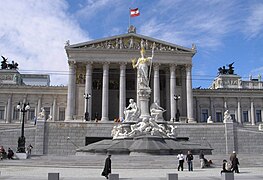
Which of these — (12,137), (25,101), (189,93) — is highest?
(189,93)

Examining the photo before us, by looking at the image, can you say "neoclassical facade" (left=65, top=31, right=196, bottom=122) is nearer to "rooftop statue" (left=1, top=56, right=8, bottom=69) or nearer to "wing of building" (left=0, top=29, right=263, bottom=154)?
"wing of building" (left=0, top=29, right=263, bottom=154)

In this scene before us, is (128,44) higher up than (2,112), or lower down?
higher up

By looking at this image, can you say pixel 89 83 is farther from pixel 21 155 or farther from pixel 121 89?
pixel 21 155

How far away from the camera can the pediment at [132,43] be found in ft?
219

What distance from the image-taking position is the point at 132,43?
67.3 m

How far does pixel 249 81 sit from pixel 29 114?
5513 cm

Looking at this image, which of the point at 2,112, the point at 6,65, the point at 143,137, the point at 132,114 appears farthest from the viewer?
the point at 6,65

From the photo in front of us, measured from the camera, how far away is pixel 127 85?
7406 centimetres

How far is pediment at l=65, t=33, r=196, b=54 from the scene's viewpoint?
2633 inches

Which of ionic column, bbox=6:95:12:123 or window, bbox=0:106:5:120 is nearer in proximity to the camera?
ionic column, bbox=6:95:12:123

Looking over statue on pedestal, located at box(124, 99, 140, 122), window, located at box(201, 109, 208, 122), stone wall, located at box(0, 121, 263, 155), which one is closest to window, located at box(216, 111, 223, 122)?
window, located at box(201, 109, 208, 122)

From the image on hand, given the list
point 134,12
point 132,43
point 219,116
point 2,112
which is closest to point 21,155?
point 134,12

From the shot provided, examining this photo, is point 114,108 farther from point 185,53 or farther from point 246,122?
point 246,122

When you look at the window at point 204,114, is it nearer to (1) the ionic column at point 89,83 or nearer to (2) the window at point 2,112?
(1) the ionic column at point 89,83
